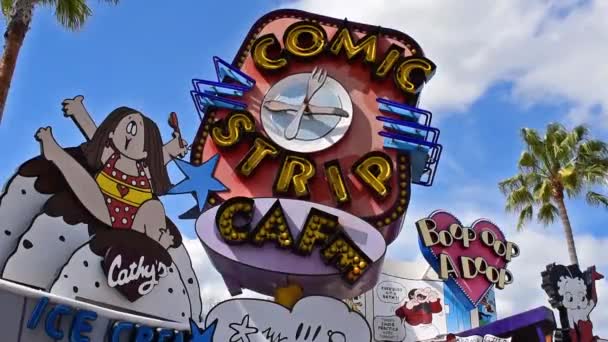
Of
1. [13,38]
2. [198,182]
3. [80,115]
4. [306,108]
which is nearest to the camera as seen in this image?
[80,115]

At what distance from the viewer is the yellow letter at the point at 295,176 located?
583 inches

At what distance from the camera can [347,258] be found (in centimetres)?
1361

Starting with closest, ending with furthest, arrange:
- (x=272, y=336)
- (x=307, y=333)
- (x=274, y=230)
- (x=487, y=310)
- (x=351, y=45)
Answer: (x=272, y=336), (x=307, y=333), (x=274, y=230), (x=351, y=45), (x=487, y=310)

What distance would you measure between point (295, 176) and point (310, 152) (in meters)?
0.75

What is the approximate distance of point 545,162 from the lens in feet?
84.6

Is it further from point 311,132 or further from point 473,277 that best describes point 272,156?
point 473,277

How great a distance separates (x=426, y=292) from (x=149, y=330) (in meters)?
11.8

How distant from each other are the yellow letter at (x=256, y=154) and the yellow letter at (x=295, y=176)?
377 millimetres

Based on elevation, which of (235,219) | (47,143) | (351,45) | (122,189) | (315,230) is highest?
(351,45)

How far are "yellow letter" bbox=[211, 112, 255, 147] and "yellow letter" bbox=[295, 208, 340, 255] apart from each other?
102 inches

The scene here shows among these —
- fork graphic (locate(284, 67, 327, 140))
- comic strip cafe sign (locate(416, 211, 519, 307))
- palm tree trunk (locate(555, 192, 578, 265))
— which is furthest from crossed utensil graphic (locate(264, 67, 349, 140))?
palm tree trunk (locate(555, 192, 578, 265))

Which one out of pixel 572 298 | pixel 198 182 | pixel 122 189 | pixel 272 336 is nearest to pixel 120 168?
pixel 122 189

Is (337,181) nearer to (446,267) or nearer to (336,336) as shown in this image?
(446,267)

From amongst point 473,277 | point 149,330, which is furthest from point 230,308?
point 473,277
